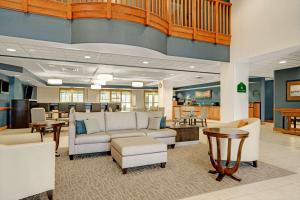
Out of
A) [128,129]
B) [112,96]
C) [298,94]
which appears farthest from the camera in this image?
[112,96]

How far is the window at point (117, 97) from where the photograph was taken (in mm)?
15430

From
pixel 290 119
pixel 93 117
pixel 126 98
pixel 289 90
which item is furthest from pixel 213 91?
pixel 93 117

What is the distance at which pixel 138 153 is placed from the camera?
3.18 metres

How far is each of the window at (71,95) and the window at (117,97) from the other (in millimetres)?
1628

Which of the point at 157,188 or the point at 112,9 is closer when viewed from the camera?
the point at 157,188

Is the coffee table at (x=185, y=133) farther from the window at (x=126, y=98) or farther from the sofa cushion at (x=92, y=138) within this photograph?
the window at (x=126, y=98)

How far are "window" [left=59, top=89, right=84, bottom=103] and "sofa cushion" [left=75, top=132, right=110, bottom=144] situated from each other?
11.6 m

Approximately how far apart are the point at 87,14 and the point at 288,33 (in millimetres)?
4284

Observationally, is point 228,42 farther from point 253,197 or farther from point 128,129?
point 253,197

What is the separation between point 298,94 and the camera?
722 centimetres

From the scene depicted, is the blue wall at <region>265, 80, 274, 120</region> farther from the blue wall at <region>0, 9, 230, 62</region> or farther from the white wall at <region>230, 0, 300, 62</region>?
the blue wall at <region>0, 9, 230, 62</region>

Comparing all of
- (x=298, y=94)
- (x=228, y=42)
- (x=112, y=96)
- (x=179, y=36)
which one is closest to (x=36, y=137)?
(x=179, y=36)

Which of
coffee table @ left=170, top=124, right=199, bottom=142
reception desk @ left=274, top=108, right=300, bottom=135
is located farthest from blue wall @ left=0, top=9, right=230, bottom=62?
reception desk @ left=274, top=108, right=300, bottom=135

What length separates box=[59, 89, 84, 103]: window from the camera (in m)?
14.4
